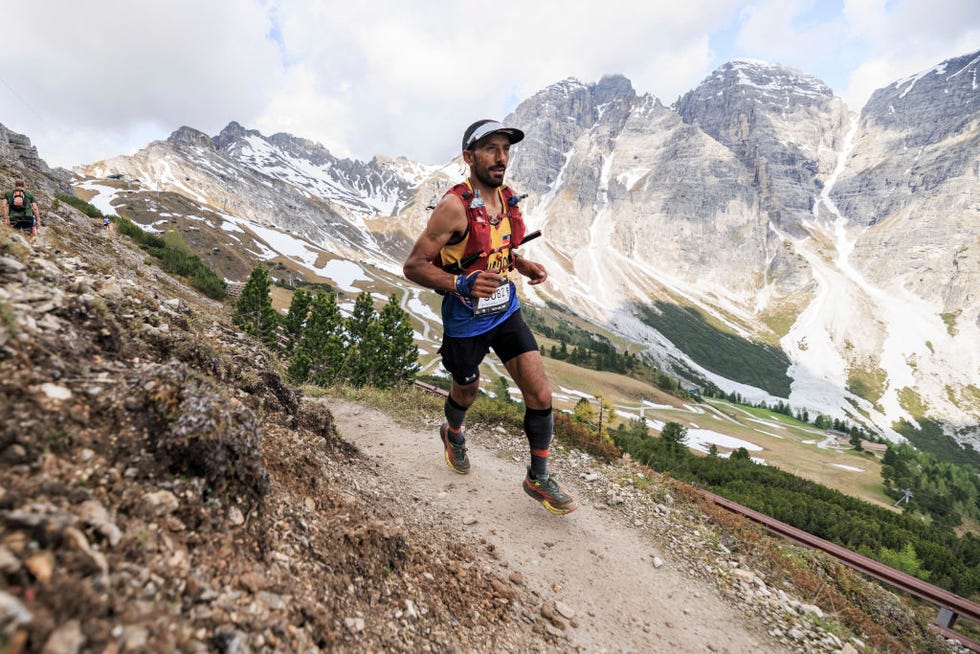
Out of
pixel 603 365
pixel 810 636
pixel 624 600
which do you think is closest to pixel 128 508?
pixel 624 600

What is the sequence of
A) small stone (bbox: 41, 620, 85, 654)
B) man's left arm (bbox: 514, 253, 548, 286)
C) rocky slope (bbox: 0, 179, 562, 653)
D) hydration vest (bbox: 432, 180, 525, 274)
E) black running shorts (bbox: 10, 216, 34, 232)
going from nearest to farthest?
small stone (bbox: 41, 620, 85, 654) < rocky slope (bbox: 0, 179, 562, 653) < hydration vest (bbox: 432, 180, 525, 274) < man's left arm (bbox: 514, 253, 548, 286) < black running shorts (bbox: 10, 216, 34, 232)

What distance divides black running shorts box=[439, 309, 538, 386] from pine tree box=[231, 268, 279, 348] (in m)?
34.0

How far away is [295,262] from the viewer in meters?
165

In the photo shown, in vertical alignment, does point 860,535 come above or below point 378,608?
below

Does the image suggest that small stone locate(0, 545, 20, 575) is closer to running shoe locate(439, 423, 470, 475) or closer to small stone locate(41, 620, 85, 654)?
small stone locate(41, 620, 85, 654)

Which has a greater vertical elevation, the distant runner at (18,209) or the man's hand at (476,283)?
the man's hand at (476,283)

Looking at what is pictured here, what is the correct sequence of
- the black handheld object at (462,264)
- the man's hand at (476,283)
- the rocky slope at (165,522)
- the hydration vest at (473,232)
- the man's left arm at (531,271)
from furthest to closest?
the man's left arm at (531,271) → the black handheld object at (462,264) → the hydration vest at (473,232) → the man's hand at (476,283) → the rocky slope at (165,522)

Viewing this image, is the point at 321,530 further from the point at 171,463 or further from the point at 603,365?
the point at 603,365

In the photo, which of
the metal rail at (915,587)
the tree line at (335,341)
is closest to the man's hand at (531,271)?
the metal rail at (915,587)

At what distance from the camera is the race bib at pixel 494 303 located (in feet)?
19.9

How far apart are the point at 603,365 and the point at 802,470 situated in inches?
2443

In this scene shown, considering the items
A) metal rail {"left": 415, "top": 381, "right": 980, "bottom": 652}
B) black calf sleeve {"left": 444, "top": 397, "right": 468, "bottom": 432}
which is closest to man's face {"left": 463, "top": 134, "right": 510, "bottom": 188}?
black calf sleeve {"left": 444, "top": 397, "right": 468, "bottom": 432}

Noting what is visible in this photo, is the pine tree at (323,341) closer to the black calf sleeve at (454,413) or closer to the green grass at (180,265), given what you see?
the green grass at (180,265)

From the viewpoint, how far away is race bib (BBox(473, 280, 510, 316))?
6.06m
